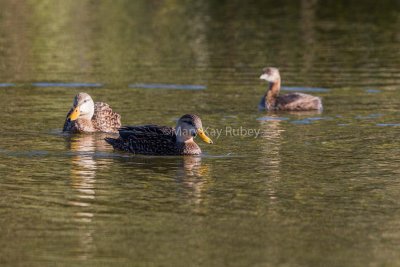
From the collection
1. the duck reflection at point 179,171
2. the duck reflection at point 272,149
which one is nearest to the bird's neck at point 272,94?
the duck reflection at point 272,149

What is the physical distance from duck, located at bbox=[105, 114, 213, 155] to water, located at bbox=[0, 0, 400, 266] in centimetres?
26

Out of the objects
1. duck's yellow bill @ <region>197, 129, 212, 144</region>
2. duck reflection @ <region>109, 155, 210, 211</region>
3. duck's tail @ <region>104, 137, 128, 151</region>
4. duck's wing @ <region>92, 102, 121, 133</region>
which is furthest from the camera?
duck's wing @ <region>92, 102, 121, 133</region>

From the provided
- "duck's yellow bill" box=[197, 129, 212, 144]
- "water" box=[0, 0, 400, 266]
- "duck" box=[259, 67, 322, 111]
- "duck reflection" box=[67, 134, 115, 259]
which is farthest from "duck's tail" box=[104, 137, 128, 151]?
"duck" box=[259, 67, 322, 111]

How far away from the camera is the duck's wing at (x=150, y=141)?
16.2m

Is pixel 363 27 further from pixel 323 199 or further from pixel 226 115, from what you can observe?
pixel 323 199

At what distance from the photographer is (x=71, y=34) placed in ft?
101

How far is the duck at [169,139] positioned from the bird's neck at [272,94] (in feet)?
15.4

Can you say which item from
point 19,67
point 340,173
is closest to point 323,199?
point 340,173

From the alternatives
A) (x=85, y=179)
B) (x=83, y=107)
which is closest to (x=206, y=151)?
(x=85, y=179)

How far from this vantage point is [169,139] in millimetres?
16281

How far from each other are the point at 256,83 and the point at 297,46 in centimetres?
516

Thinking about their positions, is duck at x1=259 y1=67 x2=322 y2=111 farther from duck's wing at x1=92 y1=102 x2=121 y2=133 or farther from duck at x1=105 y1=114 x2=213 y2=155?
duck at x1=105 y1=114 x2=213 y2=155

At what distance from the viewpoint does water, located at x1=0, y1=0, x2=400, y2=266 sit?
436 inches

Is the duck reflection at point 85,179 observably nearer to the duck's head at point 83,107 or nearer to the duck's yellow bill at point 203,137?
the duck's head at point 83,107
